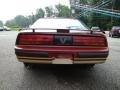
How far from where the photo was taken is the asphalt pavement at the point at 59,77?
507 centimetres

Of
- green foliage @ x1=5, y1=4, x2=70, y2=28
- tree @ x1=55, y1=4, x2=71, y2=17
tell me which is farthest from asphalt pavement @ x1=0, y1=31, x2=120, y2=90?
tree @ x1=55, y1=4, x2=71, y2=17

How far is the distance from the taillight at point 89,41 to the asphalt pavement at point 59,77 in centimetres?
74

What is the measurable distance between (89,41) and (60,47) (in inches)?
22.7

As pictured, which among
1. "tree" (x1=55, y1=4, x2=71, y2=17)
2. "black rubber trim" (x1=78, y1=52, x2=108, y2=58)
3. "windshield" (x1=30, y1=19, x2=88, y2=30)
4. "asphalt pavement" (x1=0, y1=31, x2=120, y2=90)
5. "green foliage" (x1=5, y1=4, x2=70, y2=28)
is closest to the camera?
"asphalt pavement" (x1=0, y1=31, x2=120, y2=90)

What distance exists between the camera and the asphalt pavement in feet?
16.6

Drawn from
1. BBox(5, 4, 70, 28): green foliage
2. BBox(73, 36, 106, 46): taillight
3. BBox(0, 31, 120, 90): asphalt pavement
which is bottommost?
BBox(5, 4, 70, 28): green foliage

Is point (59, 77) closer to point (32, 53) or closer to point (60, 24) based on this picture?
point (32, 53)

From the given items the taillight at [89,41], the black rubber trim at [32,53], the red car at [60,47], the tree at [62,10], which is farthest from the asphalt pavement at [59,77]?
the tree at [62,10]

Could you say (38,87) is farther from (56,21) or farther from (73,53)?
(56,21)

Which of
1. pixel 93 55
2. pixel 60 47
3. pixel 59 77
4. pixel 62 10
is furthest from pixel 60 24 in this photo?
pixel 62 10

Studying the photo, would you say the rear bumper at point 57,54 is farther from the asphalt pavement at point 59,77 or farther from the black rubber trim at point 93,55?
the asphalt pavement at point 59,77

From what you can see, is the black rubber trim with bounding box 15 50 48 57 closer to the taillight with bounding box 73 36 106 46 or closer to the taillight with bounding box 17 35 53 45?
the taillight with bounding box 17 35 53 45

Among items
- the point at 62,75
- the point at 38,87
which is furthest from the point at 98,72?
the point at 38,87

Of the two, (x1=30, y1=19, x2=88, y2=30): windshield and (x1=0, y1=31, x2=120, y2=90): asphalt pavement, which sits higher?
(x1=30, y1=19, x2=88, y2=30): windshield
